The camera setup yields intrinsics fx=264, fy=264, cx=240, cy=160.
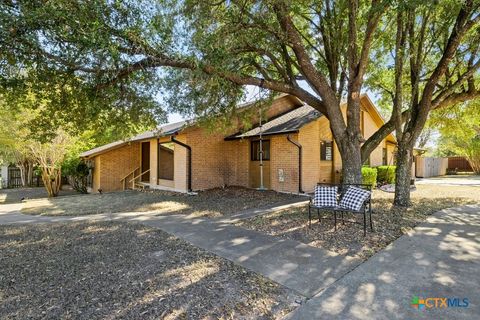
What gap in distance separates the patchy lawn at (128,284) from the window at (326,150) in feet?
32.2

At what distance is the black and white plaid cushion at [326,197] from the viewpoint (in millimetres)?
6445

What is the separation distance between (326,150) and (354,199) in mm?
7899

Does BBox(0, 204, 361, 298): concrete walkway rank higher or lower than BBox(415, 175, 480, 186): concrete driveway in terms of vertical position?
lower

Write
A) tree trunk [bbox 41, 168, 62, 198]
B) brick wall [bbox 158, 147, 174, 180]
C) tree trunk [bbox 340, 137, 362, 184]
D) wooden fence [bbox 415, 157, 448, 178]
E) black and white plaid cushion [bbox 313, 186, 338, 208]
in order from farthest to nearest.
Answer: wooden fence [bbox 415, 157, 448, 178]
tree trunk [bbox 41, 168, 62, 198]
brick wall [bbox 158, 147, 174, 180]
tree trunk [bbox 340, 137, 362, 184]
black and white plaid cushion [bbox 313, 186, 338, 208]

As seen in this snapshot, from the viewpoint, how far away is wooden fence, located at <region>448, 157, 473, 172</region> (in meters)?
31.1

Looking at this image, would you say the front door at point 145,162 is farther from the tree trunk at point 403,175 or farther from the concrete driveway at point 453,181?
the concrete driveway at point 453,181

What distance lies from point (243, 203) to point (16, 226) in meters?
6.80

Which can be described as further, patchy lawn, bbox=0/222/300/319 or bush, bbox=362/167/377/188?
bush, bbox=362/167/377/188

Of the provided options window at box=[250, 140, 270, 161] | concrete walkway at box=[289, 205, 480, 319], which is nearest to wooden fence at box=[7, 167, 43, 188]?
window at box=[250, 140, 270, 161]

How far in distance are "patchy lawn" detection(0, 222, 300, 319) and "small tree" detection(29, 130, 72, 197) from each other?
11627 millimetres

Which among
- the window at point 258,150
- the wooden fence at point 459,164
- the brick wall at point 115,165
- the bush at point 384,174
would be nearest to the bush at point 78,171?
the brick wall at point 115,165

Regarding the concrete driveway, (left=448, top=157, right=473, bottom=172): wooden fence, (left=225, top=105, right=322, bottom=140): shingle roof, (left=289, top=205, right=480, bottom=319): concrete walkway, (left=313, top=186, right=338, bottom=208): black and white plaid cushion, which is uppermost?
(left=225, top=105, right=322, bottom=140): shingle roof

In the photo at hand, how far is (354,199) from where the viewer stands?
20.0 feet

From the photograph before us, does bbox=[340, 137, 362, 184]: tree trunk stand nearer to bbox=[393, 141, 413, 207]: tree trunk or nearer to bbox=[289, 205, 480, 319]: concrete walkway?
bbox=[393, 141, 413, 207]: tree trunk
